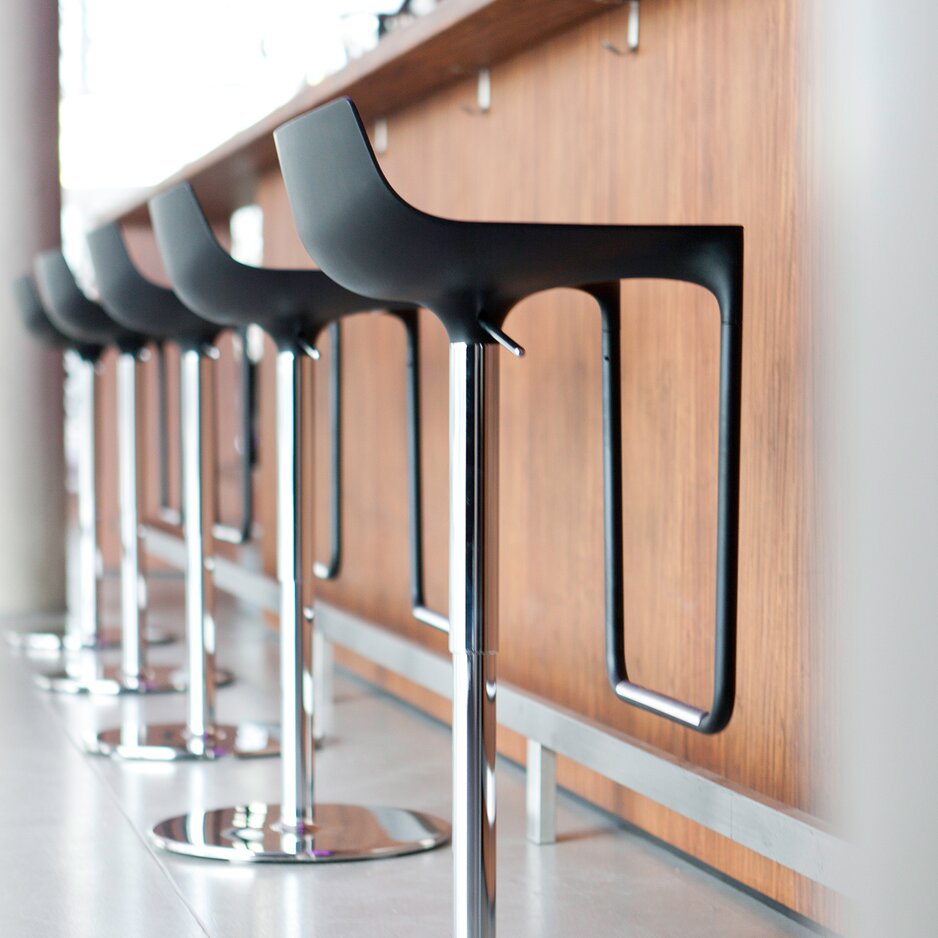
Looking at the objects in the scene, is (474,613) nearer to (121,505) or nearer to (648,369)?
(648,369)

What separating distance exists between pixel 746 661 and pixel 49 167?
3.22 meters

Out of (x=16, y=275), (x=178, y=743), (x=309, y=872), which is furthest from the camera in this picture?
(x=16, y=275)

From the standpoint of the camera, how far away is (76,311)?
3.08 metres

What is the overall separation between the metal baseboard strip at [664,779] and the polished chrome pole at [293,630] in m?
0.30

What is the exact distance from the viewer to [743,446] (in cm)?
169

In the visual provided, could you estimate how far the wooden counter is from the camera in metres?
1.62

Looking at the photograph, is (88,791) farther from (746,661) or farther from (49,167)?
(49,167)

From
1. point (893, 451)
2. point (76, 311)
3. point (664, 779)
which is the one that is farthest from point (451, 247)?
point (76, 311)

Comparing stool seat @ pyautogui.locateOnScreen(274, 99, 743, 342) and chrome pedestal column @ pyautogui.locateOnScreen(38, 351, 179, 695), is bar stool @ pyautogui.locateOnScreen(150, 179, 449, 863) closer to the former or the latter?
stool seat @ pyautogui.locateOnScreen(274, 99, 743, 342)

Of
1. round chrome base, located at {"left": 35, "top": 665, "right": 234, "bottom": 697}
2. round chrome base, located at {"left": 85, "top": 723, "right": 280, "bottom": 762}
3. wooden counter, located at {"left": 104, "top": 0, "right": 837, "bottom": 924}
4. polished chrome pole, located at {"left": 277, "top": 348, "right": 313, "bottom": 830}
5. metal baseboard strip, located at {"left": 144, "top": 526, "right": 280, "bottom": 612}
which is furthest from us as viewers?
metal baseboard strip, located at {"left": 144, "top": 526, "right": 280, "bottom": 612}

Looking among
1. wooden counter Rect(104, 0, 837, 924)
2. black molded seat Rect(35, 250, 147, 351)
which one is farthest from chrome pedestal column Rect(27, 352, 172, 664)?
wooden counter Rect(104, 0, 837, 924)

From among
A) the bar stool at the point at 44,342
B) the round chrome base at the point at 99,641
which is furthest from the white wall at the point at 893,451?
the round chrome base at the point at 99,641

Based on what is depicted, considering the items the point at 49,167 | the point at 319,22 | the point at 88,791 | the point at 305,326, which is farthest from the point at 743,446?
the point at 319,22

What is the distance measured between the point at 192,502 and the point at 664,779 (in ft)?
3.82
